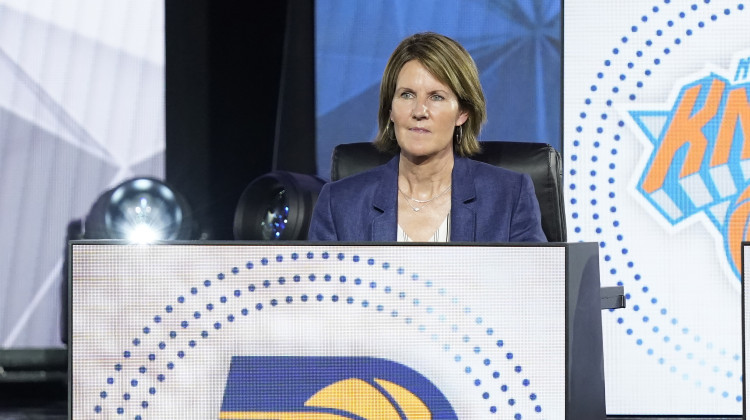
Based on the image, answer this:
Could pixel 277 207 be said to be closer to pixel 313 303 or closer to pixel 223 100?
pixel 223 100

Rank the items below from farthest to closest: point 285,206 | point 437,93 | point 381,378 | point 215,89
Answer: point 215,89 → point 285,206 → point 437,93 → point 381,378

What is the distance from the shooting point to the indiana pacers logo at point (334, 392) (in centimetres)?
104

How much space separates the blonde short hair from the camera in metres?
1.90

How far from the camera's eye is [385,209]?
1.90 meters

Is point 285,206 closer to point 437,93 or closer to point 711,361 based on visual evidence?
point 437,93

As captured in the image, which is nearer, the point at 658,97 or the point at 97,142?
the point at 658,97

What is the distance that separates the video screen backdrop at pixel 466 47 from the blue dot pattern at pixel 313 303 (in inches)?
95.9

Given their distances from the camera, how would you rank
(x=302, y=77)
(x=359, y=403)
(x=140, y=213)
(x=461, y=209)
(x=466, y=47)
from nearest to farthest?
(x=359, y=403) < (x=461, y=209) < (x=140, y=213) < (x=466, y=47) < (x=302, y=77)

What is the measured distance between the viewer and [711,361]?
3.11m

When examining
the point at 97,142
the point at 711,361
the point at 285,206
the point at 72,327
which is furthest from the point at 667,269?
the point at 72,327

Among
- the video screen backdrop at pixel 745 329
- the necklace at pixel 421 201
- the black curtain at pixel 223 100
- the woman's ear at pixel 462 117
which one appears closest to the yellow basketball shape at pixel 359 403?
the video screen backdrop at pixel 745 329

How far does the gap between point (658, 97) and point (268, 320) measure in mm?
2436

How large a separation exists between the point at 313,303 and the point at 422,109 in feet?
3.04

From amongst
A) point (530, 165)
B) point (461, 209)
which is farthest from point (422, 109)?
point (530, 165)
